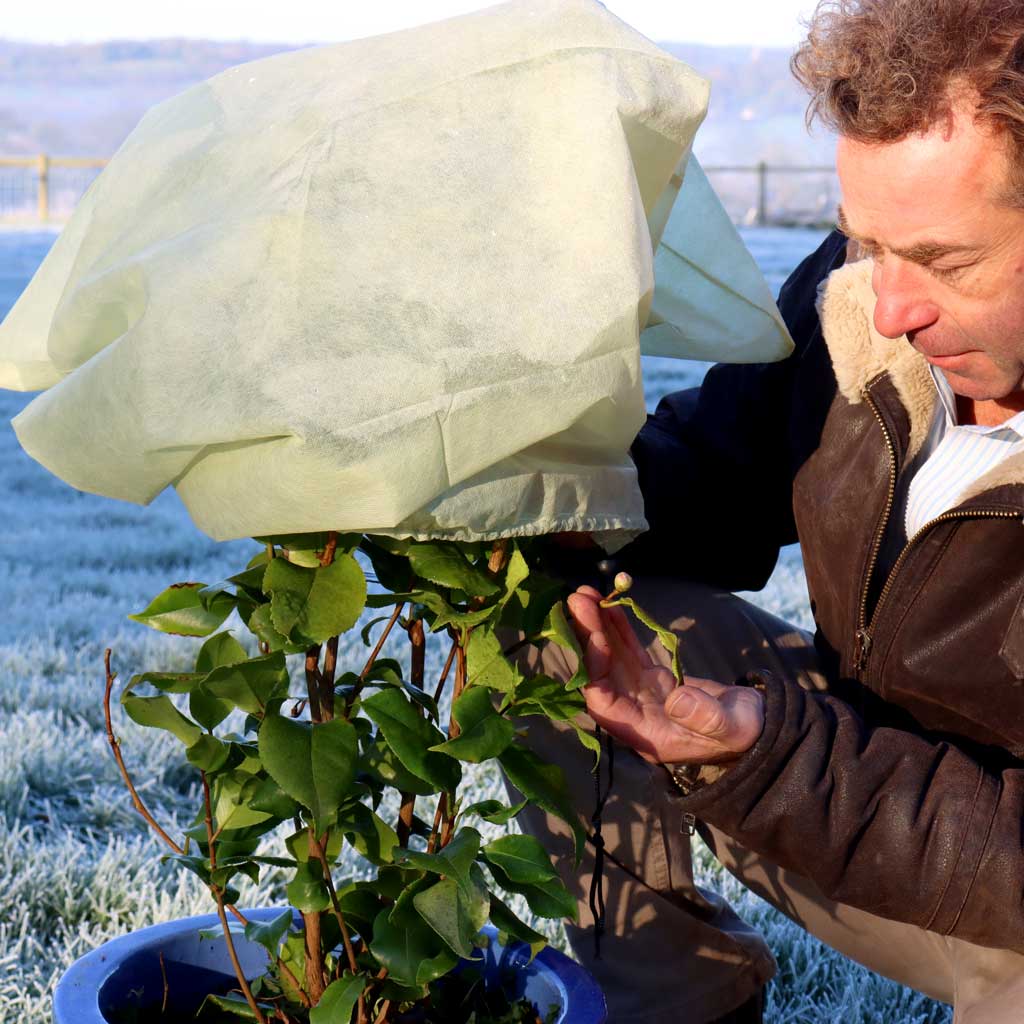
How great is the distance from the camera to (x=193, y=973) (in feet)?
4.87

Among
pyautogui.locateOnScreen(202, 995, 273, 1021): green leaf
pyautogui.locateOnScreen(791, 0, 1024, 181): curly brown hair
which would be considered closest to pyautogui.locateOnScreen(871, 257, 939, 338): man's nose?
pyautogui.locateOnScreen(791, 0, 1024, 181): curly brown hair

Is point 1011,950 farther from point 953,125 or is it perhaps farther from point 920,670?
point 953,125

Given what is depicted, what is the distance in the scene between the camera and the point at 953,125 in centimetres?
137

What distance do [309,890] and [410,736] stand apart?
0.61 feet

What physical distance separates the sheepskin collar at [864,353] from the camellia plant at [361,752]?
548mm

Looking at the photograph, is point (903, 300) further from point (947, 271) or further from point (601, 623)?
point (601, 623)

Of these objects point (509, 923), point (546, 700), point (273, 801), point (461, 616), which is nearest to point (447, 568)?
point (461, 616)

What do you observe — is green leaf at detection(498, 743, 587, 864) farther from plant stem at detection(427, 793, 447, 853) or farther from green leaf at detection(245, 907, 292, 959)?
green leaf at detection(245, 907, 292, 959)

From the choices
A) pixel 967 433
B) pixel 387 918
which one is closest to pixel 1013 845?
pixel 967 433

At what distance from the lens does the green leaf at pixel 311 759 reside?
45.8 inches

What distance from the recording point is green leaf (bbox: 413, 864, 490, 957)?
1196 mm

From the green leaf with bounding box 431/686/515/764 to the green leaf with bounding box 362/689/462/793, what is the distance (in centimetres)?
2

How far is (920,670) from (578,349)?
0.72 meters

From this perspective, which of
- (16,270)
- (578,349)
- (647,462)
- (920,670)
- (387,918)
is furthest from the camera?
(16,270)
